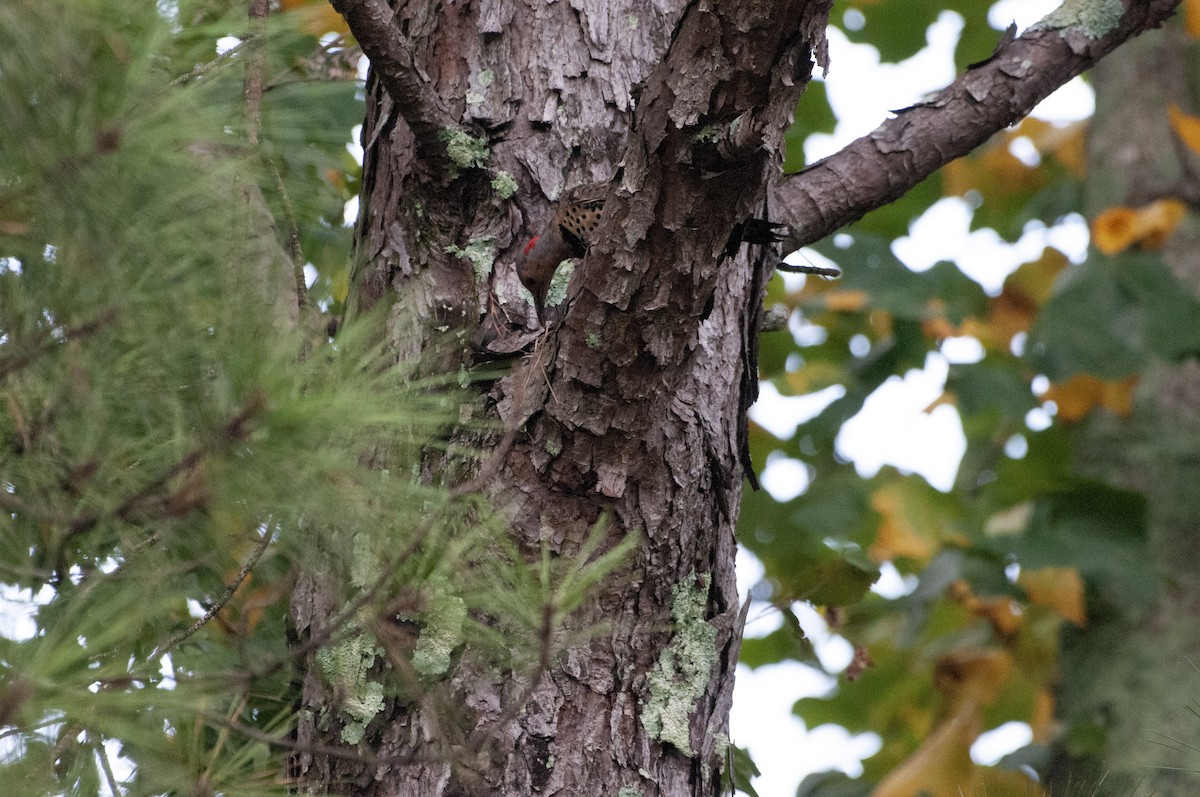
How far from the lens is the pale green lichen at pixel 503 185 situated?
1.59 meters

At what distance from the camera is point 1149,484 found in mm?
3441

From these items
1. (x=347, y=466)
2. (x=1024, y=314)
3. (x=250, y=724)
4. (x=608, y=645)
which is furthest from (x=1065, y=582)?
(x=347, y=466)

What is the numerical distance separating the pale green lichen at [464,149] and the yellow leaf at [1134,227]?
2.54 m

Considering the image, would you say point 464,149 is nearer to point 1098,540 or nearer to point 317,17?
point 317,17

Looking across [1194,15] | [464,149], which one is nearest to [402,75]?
[464,149]

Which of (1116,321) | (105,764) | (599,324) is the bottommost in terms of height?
(105,764)

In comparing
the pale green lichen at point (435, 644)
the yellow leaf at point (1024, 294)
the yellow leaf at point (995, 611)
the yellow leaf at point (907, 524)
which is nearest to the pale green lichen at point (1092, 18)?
the pale green lichen at point (435, 644)

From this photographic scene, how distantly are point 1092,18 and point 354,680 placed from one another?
159 cm

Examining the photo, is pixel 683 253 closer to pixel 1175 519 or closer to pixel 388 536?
pixel 388 536

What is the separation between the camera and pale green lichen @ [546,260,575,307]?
5.05 feet

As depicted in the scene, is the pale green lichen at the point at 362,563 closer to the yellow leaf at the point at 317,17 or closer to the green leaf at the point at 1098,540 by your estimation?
the yellow leaf at the point at 317,17

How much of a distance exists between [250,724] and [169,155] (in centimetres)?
95

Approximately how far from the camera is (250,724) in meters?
1.66

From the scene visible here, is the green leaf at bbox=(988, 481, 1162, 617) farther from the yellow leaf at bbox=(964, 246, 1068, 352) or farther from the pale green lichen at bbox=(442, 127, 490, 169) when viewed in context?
the pale green lichen at bbox=(442, 127, 490, 169)
